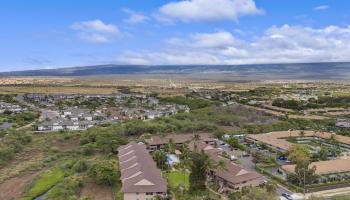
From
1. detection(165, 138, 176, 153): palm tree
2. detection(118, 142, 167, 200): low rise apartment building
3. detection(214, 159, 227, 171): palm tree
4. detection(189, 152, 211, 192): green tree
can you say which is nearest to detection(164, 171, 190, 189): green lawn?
detection(118, 142, 167, 200): low rise apartment building

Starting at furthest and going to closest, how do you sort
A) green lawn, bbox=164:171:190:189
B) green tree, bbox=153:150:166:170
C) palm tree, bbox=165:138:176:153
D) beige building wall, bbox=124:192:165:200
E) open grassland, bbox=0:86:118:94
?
open grassland, bbox=0:86:118:94 < palm tree, bbox=165:138:176:153 < green tree, bbox=153:150:166:170 < green lawn, bbox=164:171:190:189 < beige building wall, bbox=124:192:165:200

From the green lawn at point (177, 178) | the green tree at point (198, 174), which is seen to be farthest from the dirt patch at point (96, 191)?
the green tree at point (198, 174)

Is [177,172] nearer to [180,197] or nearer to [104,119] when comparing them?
[180,197]

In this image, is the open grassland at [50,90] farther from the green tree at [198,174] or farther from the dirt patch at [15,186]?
the green tree at [198,174]

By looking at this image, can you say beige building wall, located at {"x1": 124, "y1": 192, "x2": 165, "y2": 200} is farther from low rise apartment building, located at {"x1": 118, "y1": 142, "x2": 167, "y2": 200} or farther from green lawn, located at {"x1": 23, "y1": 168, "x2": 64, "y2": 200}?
green lawn, located at {"x1": 23, "y1": 168, "x2": 64, "y2": 200}

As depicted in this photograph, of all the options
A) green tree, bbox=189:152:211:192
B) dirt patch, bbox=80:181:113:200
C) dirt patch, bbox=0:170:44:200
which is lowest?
dirt patch, bbox=0:170:44:200
